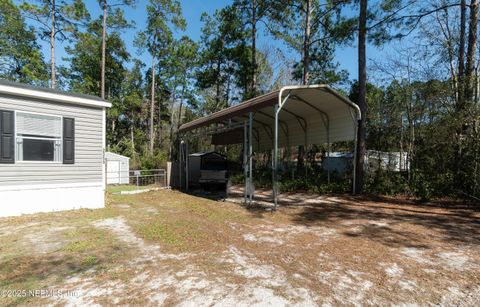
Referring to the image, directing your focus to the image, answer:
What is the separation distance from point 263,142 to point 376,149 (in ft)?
18.0

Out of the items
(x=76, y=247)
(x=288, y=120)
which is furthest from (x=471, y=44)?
(x=76, y=247)

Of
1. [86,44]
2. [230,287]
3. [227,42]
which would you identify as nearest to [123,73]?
[86,44]

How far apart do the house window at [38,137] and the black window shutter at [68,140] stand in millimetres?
126

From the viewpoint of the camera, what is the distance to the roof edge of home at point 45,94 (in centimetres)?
600

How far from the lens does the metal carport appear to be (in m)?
7.52

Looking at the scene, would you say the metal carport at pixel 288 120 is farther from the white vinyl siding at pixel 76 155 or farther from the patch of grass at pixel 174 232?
the white vinyl siding at pixel 76 155

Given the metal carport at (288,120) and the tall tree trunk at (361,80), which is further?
the tall tree trunk at (361,80)

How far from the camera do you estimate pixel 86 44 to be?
67.7 feet

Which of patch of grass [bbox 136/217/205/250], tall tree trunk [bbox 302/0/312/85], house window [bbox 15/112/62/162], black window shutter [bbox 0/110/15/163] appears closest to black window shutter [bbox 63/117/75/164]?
house window [bbox 15/112/62/162]

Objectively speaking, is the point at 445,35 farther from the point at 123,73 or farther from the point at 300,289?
the point at 123,73

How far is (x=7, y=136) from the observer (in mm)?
6020

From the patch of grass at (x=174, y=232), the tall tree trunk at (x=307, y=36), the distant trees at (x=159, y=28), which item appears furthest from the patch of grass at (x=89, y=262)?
the distant trees at (x=159, y=28)

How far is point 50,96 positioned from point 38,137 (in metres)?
1.06

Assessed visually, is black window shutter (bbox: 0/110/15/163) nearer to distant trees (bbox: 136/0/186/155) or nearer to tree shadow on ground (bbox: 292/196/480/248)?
tree shadow on ground (bbox: 292/196/480/248)
